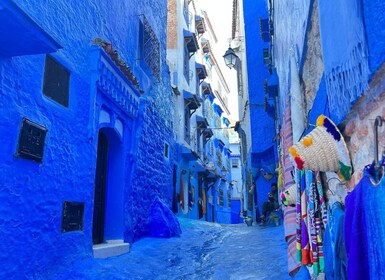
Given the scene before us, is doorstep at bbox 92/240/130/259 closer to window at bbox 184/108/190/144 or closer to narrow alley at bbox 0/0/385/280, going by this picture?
narrow alley at bbox 0/0/385/280

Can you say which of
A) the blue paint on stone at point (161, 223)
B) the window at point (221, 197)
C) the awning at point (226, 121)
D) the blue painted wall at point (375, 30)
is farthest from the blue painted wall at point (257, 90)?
the awning at point (226, 121)

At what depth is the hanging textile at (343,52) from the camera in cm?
181

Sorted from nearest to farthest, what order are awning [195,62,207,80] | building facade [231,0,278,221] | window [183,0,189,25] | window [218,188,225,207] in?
building facade [231,0,278,221] < window [183,0,189,25] < awning [195,62,207,80] < window [218,188,225,207]

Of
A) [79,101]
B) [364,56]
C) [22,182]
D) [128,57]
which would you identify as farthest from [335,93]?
[128,57]

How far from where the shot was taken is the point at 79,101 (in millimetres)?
5367

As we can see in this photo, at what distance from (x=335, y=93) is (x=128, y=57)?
633 cm

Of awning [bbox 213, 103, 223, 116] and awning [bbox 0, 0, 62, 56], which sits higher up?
awning [bbox 213, 103, 223, 116]

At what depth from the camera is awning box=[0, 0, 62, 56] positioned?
10.0 feet

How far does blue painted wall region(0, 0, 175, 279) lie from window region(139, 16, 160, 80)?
1.85ft

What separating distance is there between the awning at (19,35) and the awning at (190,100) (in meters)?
14.2

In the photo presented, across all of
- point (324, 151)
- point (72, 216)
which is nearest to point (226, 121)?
point (72, 216)

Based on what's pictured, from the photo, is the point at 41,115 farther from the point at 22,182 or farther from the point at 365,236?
the point at 365,236

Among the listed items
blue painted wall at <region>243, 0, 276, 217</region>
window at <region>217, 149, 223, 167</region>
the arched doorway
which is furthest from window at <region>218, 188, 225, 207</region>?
the arched doorway

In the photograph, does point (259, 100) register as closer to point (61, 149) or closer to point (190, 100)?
point (190, 100)
